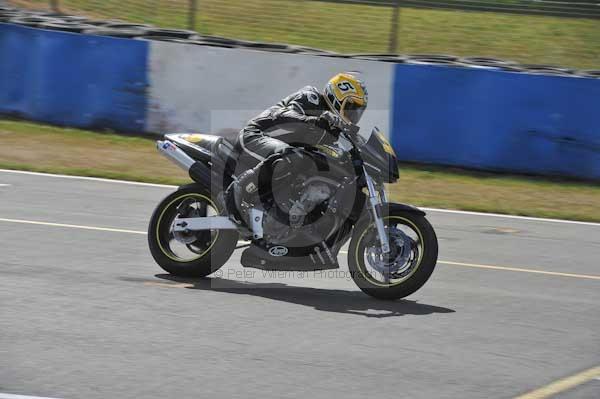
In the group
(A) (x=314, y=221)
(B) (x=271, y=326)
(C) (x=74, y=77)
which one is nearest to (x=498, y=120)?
(C) (x=74, y=77)

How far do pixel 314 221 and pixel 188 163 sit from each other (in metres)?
1.20

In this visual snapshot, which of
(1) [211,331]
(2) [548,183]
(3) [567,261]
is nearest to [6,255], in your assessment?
(1) [211,331]

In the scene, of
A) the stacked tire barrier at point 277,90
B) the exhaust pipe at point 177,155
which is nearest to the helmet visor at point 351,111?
the exhaust pipe at point 177,155

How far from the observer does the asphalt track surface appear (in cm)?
562

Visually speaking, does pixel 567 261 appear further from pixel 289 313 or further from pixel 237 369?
pixel 237 369

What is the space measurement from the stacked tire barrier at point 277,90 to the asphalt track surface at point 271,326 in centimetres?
459

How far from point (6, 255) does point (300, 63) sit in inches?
300

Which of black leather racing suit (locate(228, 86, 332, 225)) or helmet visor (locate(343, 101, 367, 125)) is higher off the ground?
helmet visor (locate(343, 101, 367, 125))

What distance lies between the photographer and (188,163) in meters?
8.05

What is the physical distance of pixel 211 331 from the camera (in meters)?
6.57

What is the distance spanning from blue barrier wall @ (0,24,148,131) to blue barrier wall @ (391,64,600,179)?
13.5 ft

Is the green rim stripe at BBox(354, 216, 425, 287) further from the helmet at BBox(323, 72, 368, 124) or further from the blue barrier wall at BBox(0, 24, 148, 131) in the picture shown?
the blue barrier wall at BBox(0, 24, 148, 131)

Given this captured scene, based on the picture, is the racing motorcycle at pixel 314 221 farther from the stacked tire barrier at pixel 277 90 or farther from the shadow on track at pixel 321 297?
the stacked tire barrier at pixel 277 90

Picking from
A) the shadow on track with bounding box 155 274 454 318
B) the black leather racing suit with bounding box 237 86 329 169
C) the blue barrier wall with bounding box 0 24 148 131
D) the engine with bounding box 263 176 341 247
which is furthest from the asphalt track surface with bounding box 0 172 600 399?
the blue barrier wall with bounding box 0 24 148 131
